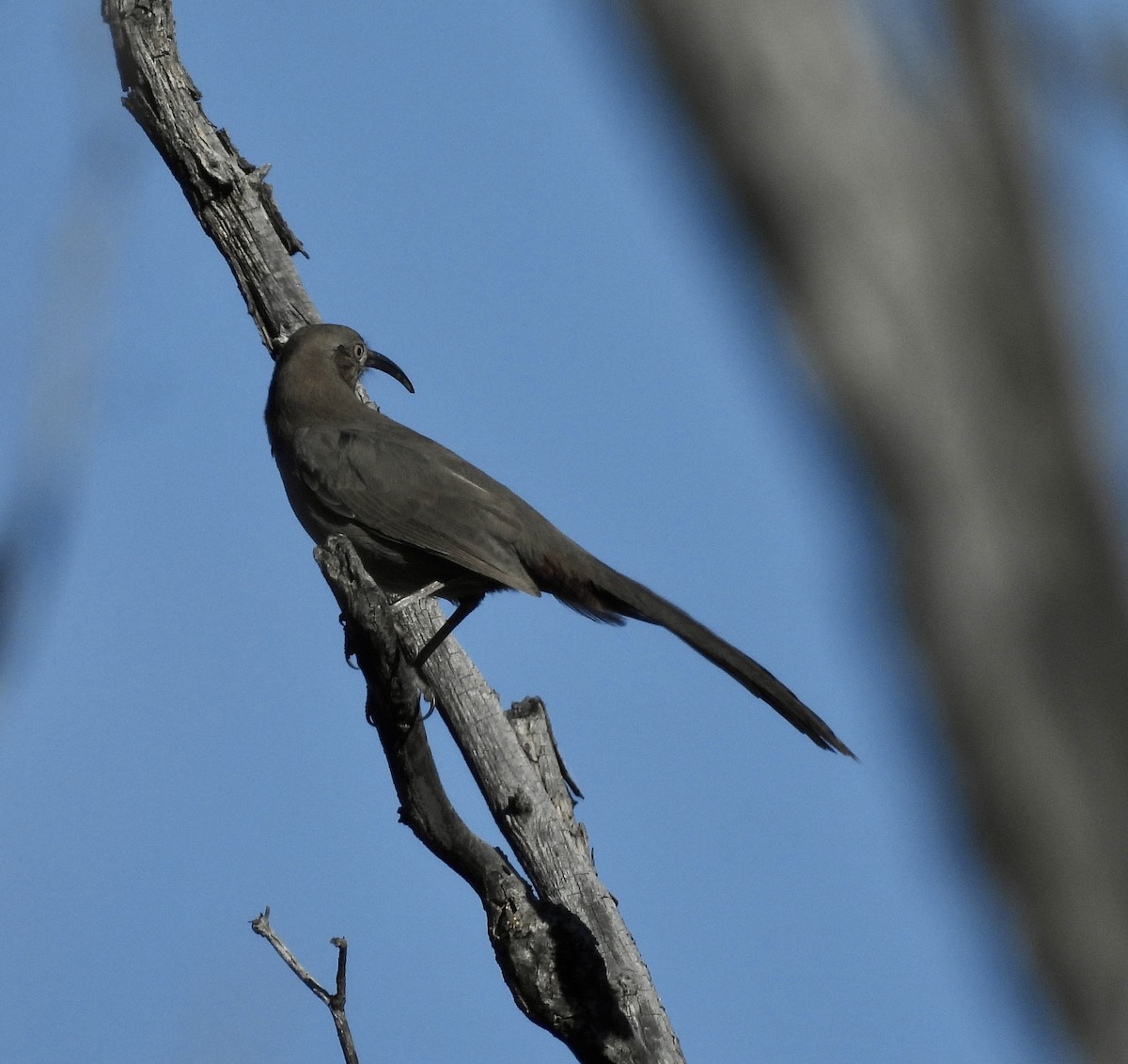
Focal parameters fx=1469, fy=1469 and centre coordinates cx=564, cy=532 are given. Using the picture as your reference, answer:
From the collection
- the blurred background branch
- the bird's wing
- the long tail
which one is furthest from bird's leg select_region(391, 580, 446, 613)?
the blurred background branch

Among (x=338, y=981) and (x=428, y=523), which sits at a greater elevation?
(x=428, y=523)

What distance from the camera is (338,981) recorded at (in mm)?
4164

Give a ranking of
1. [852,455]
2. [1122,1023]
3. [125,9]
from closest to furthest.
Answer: [1122,1023] < [852,455] < [125,9]

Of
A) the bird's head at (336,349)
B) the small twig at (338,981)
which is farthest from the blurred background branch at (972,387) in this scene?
the bird's head at (336,349)

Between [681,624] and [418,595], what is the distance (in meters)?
1.04

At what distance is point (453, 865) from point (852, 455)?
3.51 metres

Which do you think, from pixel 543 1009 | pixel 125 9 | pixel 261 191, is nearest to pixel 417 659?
pixel 543 1009

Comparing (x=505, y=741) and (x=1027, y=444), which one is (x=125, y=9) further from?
(x=1027, y=444)

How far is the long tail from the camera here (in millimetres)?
4957

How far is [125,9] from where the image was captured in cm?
655

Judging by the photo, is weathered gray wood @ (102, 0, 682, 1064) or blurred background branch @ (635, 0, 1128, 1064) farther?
weathered gray wood @ (102, 0, 682, 1064)

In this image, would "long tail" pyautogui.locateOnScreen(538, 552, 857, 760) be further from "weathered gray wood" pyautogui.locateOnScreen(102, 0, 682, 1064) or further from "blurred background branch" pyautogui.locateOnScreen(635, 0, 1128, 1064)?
"blurred background branch" pyautogui.locateOnScreen(635, 0, 1128, 1064)

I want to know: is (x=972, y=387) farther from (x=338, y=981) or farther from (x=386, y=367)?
(x=386, y=367)

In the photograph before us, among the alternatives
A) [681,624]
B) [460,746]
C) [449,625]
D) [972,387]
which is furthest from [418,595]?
[972,387]
